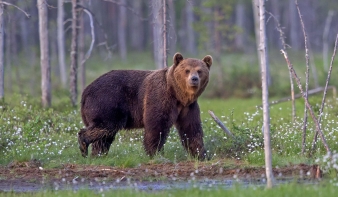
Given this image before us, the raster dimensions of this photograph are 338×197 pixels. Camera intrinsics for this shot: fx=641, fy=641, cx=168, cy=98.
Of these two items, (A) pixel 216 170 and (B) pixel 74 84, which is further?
(B) pixel 74 84

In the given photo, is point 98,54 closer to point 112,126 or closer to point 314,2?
point 314,2

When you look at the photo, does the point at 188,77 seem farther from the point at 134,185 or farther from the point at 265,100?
the point at 265,100

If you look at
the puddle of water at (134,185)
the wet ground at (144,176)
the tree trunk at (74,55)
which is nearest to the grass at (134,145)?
the wet ground at (144,176)

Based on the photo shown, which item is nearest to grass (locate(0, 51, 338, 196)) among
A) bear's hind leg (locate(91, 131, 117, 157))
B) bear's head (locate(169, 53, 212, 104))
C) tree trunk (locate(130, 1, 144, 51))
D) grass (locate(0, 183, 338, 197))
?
grass (locate(0, 183, 338, 197))

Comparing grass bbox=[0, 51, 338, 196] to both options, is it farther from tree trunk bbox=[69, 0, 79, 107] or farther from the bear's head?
tree trunk bbox=[69, 0, 79, 107]

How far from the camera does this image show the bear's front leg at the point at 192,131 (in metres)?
10.9

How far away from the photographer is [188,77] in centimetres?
1058

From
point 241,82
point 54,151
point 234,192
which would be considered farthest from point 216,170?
point 241,82

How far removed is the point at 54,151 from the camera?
11.3m

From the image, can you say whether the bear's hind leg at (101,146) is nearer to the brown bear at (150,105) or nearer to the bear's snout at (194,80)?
the brown bear at (150,105)

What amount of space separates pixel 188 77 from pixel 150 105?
84 centimetres

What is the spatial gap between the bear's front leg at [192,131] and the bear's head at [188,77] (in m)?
0.24

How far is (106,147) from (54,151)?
92 cm

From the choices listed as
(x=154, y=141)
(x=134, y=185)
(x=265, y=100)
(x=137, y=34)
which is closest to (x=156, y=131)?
(x=154, y=141)
